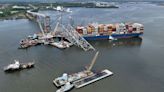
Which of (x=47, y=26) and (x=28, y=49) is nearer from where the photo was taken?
(x=28, y=49)

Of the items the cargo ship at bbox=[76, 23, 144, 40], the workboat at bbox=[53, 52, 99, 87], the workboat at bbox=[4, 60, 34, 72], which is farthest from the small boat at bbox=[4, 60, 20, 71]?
the cargo ship at bbox=[76, 23, 144, 40]

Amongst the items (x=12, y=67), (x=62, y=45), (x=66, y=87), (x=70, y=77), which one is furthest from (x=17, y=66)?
(x=62, y=45)

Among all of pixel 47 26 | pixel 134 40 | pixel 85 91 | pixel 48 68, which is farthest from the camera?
pixel 47 26

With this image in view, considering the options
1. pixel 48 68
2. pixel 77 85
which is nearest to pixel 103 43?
pixel 48 68

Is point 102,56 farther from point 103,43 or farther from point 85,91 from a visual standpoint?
point 85,91

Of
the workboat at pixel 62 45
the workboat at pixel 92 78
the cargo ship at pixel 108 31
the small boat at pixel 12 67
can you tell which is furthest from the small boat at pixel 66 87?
the cargo ship at pixel 108 31

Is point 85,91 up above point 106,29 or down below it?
below

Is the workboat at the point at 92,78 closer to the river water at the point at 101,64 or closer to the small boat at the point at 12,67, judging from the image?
the river water at the point at 101,64
